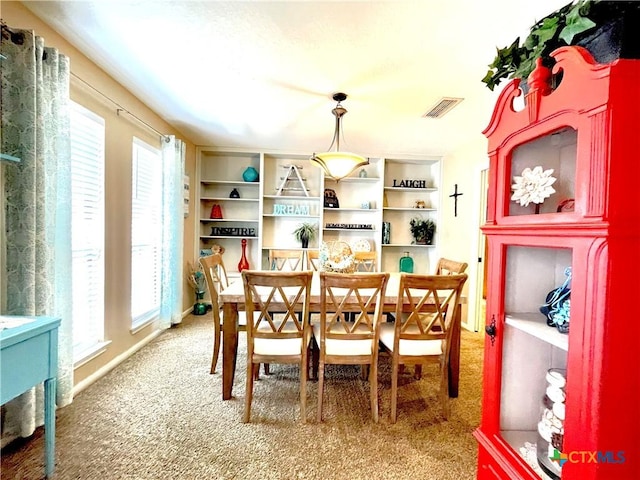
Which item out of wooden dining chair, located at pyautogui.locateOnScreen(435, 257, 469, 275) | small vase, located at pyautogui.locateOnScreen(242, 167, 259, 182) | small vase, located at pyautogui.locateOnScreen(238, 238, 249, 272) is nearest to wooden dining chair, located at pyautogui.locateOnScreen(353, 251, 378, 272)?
wooden dining chair, located at pyautogui.locateOnScreen(435, 257, 469, 275)

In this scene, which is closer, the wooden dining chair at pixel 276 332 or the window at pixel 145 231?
the wooden dining chair at pixel 276 332

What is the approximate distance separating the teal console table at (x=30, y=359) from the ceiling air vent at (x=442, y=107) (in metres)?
3.18

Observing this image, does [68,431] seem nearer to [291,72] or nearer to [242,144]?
[291,72]

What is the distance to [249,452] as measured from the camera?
166 cm

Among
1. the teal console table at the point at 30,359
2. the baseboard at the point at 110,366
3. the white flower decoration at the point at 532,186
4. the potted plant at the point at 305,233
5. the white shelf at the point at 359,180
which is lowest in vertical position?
the baseboard at the point at 110,366

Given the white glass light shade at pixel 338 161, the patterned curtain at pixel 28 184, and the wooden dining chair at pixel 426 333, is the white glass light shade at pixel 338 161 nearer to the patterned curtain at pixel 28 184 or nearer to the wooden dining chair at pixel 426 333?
the wooden dining chair at pixel 426 333

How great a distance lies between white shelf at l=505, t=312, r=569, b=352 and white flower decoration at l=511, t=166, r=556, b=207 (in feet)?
1.26

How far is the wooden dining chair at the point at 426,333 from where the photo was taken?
1824 millimetres

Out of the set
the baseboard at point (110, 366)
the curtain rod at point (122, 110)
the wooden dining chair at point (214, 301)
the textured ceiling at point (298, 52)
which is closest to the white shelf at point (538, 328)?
the textured ceiling at point (298, 52)

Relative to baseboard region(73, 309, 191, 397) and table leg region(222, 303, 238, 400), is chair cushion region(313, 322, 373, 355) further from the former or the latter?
baseboard region(73, 309, 191, 397)

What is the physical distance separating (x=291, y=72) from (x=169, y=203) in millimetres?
2070

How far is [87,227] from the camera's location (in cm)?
237

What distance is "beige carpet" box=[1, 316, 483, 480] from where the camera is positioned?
1.54 m

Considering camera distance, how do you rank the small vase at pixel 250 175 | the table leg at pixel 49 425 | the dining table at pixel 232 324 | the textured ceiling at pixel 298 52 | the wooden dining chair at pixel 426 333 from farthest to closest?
1. the small vase at pixel 250 175
2. the dining table at pixel 232 324
3. the wooden dining chair at pixel 426 333
4. the textured ceiling at pixel 298 52
5. the table leg at pixel 49 425
